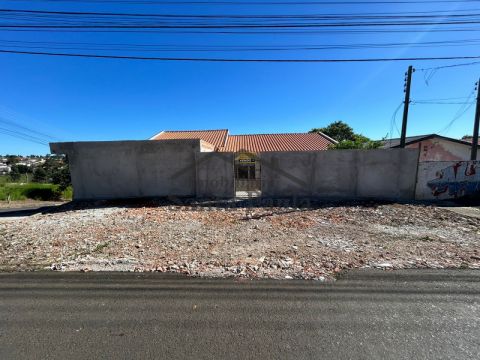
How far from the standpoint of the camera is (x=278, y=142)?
2220cm

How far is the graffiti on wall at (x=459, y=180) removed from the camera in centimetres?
1138

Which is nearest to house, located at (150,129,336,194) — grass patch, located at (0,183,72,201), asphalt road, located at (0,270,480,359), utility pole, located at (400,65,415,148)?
utility pole, located at (400,65,415,148)

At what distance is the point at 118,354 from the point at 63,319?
1.07m

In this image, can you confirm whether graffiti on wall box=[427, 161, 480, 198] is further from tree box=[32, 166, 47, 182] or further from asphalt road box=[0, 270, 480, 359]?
tree box=[32, 166, 47, 182]

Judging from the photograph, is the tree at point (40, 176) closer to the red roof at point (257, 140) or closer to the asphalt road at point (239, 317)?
the red roof at point (257, 140)

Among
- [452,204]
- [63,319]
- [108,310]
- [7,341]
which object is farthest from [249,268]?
[452,204]

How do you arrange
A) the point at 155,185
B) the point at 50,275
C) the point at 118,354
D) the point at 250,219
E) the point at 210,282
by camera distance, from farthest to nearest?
1. the point at 155,185
2. the point at 250,219
3. the point at 50,275
4. the point at 210,282
5. the point at 118,354

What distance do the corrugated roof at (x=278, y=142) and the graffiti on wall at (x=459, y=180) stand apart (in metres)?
9.09

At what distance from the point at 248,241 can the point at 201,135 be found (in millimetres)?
18669

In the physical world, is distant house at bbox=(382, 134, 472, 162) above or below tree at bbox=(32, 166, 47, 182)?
above

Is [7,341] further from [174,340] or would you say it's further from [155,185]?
[155,185]

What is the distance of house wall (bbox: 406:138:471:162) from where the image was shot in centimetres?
1880

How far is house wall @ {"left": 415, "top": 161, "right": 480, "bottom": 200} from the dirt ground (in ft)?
7.83

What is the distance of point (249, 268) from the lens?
4.27m
